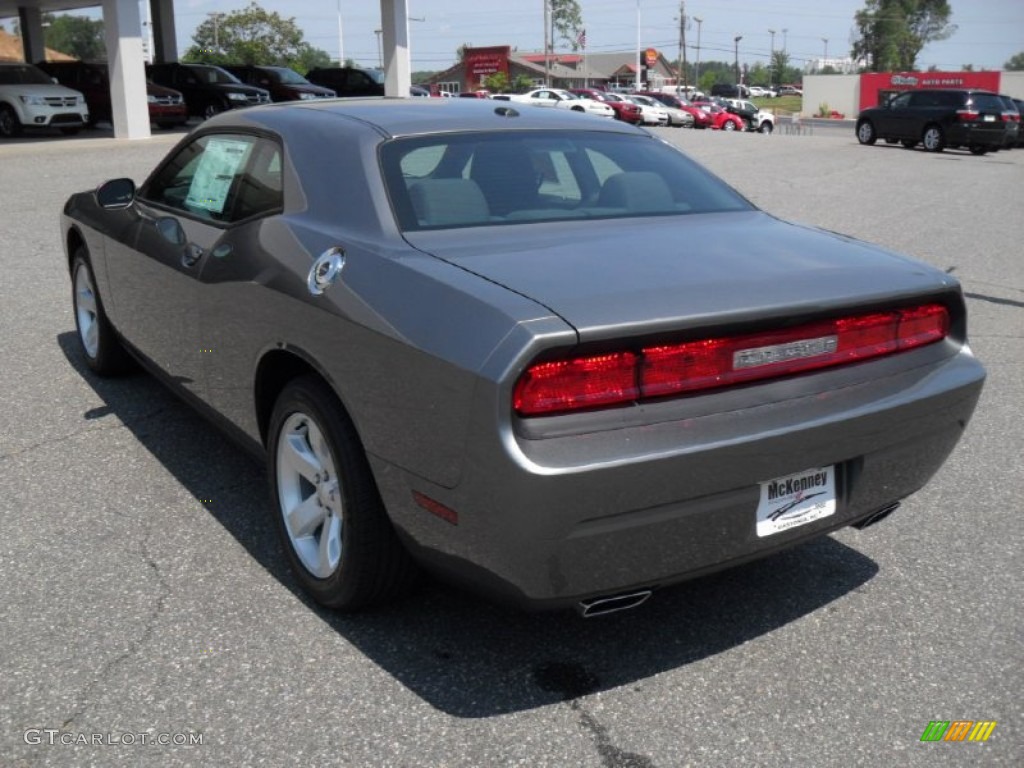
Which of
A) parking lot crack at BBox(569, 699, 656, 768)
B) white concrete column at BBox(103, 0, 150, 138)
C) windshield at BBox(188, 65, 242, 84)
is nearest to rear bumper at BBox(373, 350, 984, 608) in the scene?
parking lot crack at BBox(569, 699, 656, 768)

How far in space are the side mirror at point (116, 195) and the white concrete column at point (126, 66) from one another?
64.1 ft

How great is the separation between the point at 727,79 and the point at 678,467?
662 ft

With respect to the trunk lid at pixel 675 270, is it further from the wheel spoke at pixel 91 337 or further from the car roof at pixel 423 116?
the wheel spoke at pixel 91 337

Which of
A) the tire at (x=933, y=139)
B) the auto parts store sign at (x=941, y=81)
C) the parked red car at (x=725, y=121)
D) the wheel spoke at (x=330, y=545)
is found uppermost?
the auto parts store sign at (x=941, y=81)

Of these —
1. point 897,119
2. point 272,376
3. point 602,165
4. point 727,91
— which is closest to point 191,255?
point 272,376

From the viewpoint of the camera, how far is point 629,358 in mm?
2631

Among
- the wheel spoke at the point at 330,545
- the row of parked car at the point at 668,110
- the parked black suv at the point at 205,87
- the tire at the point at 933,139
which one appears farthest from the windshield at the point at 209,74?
the wheel spoke at the point at 330,545

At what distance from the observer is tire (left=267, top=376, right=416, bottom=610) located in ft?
10.0

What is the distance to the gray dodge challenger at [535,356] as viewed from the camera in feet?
8.45

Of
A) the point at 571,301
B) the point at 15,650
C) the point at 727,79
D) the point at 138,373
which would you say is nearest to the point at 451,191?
the point at 571,301

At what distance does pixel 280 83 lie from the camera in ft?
101

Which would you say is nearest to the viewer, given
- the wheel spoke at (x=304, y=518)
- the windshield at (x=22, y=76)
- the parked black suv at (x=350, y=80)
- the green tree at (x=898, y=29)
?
the wheel spoke at (x=304, y=518)

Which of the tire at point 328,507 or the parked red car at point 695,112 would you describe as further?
the parked red car at point 695,112

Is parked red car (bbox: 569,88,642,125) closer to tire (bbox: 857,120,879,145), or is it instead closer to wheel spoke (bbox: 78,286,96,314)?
tire (bbox: 857,120,879,145)
